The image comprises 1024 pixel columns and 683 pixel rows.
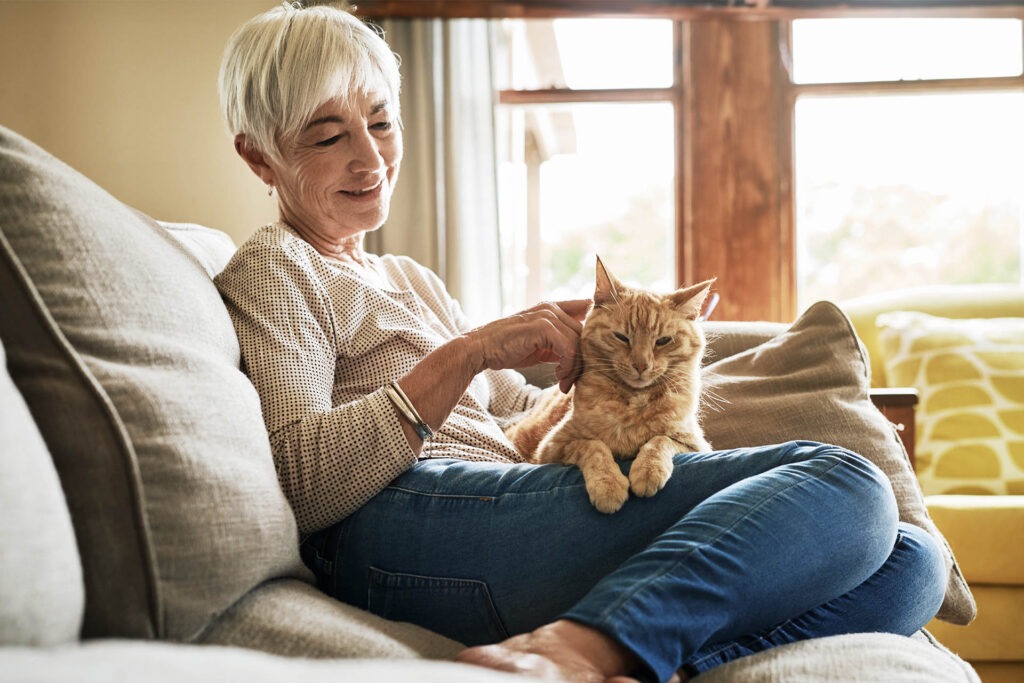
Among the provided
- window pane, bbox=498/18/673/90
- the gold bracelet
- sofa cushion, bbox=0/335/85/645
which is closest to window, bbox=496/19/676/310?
window pane, bbox=498/18/673/90

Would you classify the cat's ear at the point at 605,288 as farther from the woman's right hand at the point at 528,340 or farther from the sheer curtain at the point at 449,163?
the sheer curtain at the point at 449,163

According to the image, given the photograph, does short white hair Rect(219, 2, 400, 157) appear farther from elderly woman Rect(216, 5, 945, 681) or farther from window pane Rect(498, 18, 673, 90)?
window pane Rect(498, 18, 673, 90)

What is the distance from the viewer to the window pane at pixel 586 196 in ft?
12.0

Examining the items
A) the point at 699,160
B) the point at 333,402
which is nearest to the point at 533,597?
the point at 333,402

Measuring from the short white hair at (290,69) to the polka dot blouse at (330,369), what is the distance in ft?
0.64

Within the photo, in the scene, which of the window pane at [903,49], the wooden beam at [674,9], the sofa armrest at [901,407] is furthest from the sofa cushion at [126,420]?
the window pane at [903,49]

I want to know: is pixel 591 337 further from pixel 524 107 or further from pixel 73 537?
pixel 524 107

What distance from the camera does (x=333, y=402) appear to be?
1378 millimetres

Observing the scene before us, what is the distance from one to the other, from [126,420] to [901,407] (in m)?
1.70

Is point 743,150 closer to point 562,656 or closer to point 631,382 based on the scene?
point 631,382

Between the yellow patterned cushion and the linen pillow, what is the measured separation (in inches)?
38.2

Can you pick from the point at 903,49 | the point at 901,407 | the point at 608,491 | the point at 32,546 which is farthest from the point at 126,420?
the point at 903,49

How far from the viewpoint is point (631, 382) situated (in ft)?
4.72

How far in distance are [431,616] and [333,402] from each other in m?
0.39
